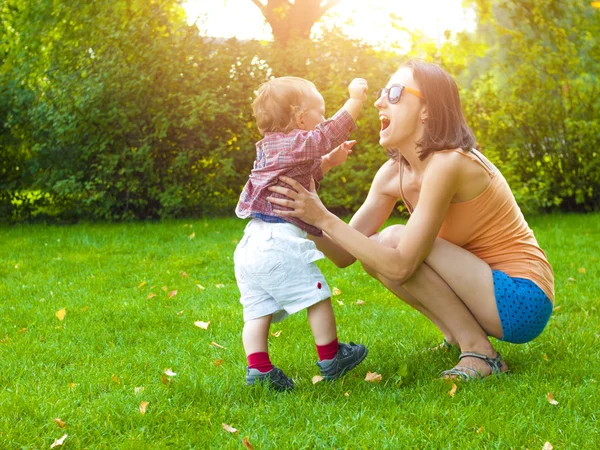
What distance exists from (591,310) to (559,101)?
5.68 meters

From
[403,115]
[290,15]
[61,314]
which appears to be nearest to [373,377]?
[403,115]

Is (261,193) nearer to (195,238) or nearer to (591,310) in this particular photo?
(591,310)

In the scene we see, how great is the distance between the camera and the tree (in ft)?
36.7

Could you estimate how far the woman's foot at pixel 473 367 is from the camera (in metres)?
3.23

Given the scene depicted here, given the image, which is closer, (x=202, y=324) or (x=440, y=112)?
(x=440, y=112)

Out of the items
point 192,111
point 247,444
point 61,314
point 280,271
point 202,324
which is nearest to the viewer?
point 247,444

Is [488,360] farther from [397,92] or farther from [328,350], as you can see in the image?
[397,92]

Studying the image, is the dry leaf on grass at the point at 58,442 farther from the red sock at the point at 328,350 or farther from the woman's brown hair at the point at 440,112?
the woman's brown hair at the point at 440,112

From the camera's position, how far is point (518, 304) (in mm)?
3191

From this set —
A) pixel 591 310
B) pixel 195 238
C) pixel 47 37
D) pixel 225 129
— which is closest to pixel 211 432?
pixel 591 310

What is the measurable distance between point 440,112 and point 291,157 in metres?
0.65

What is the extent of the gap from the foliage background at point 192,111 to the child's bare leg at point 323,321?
6198 mm

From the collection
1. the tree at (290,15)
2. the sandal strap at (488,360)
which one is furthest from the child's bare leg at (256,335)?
the tree at (290,15)

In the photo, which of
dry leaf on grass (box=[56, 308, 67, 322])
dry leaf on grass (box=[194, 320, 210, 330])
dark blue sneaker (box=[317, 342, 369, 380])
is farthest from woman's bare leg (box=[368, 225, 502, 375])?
dry leaf on grass (box=[56, 308, 67, 322])
